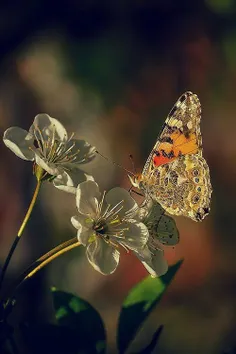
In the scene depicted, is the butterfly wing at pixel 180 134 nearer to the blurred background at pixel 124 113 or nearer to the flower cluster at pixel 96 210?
the flower cluster at pixel 96 210

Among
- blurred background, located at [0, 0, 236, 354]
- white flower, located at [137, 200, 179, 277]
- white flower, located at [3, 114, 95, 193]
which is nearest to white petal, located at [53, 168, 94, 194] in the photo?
white flower, located at [3, 114, 95, 193]

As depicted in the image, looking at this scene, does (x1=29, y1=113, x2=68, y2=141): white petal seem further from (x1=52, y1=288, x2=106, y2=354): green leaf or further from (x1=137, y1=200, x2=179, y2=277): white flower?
(x1=52, y1=288, x2=106, y2=354): green leaf

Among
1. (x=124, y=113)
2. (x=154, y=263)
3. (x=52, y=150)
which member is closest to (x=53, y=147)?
(x=52, y=150)

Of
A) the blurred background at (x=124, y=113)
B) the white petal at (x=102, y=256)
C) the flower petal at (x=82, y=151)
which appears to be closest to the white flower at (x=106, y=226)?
the white petal at (x=102, y=256)

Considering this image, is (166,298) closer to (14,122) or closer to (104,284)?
(104,284)

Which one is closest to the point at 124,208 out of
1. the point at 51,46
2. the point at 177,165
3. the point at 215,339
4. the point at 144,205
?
the point at 144,205

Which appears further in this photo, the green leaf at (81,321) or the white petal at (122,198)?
the white petal at (122,198)
